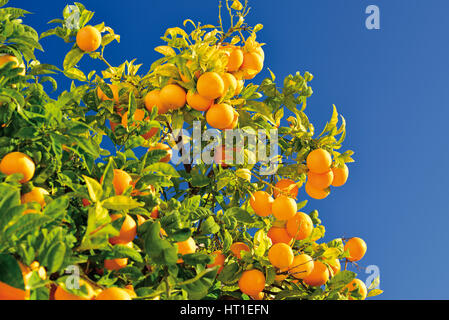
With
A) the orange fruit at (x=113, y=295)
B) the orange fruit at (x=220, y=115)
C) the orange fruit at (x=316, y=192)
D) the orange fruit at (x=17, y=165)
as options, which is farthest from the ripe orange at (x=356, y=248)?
the orange fruit at (x=17, y=165)

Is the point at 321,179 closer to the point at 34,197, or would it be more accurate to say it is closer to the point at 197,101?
the point at 197,101

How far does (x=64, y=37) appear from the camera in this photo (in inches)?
99.1

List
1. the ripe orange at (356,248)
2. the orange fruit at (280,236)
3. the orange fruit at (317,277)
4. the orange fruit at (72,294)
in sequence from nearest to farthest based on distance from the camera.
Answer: the orange fruit at (72,294), the orange fruit at (317,277), the orange fruit at (280,236), the ripe orange at (356,248)

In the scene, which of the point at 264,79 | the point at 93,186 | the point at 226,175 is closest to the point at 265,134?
the point at 264,79

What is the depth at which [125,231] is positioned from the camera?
1601 mm

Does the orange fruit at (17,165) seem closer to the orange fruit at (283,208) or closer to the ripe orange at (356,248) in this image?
the orange fruit at (283,208)

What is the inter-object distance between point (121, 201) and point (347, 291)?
5.87ft

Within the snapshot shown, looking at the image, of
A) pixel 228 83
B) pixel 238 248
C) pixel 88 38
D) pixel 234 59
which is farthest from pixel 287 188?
pixel 88 38

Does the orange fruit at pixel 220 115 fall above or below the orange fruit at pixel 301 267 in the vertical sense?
above

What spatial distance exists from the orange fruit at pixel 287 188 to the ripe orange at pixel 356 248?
54 cm

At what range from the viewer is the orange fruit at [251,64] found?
2723mm

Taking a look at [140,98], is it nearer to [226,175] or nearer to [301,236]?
[226,175]

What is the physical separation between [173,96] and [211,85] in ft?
0.94
